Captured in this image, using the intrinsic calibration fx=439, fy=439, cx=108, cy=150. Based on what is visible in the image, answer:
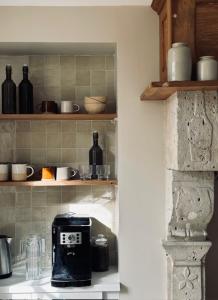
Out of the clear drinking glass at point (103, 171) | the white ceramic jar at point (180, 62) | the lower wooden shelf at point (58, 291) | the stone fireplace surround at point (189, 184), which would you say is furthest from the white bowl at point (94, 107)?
the lower wooden shelf at point (58, 291)

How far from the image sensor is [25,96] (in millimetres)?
2715

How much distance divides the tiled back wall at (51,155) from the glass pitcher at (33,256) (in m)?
0.20

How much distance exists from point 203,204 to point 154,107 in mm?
630

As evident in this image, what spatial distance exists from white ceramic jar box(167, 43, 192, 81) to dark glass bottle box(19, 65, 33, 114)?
1.03 meters

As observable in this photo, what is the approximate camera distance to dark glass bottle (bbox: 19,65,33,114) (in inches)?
107

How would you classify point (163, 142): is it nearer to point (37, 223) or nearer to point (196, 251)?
point (196, 251)

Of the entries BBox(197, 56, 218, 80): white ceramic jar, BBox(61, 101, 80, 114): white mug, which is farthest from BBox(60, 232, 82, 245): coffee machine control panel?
BBox(197, 56, 218, 80): white ceramic jar

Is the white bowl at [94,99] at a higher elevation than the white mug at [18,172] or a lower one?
higher

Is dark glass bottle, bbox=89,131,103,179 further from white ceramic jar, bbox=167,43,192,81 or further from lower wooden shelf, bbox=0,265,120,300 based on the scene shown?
white ceramic jar, bbox=167,43,192,81

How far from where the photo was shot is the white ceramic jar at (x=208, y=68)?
205 centimetres

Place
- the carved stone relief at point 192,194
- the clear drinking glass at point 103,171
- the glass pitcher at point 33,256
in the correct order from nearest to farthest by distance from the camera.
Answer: the carved stone relief at point 192,194
the glass pitcher at point 33,256
the clear drinking glass at point 103,171

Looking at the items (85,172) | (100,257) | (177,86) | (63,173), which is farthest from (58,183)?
(177,86)

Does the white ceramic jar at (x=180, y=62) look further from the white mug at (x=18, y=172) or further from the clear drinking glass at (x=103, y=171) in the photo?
the white mug at (x=18, y=172)

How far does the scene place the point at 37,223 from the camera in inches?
114
